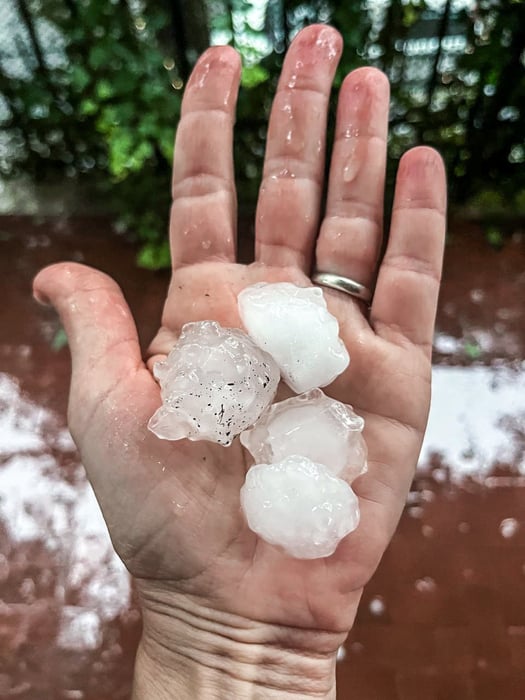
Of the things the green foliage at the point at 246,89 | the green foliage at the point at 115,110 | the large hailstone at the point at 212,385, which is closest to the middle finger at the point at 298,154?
the large hailstone at the point at 212,385

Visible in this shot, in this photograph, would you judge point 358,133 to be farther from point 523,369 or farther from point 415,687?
point 415,687

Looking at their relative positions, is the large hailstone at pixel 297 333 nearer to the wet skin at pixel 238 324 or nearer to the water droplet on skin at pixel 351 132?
the wet skin at pixel 238 324

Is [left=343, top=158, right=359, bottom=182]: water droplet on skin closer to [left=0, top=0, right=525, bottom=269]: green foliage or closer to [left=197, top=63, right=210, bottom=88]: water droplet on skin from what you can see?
[left=197, top=63, right=210, bottom=88]: water droplet on skin

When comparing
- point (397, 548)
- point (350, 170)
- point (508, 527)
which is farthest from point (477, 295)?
point (350, 170)

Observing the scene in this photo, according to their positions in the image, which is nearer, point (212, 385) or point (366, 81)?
point (212, 385)

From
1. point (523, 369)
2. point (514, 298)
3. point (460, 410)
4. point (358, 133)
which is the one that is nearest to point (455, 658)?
point (460, 410)

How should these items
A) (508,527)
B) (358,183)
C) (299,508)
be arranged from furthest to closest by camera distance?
(508,527), (358,183), (299,508)

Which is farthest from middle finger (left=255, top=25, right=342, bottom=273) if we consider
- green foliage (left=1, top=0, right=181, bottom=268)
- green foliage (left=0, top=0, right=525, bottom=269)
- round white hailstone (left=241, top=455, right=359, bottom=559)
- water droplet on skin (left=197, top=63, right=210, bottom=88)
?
green foliage (left=1, top=0, right=181, bottom=268)

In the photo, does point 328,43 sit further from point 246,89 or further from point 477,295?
point 477,295
